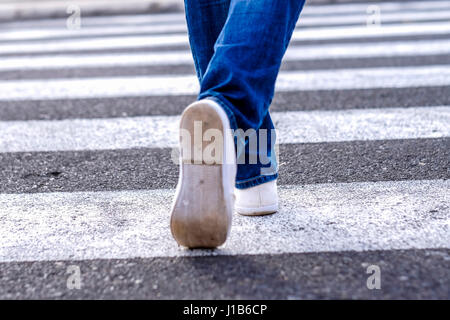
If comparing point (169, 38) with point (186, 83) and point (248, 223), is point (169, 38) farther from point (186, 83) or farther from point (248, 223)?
point (248, 223)

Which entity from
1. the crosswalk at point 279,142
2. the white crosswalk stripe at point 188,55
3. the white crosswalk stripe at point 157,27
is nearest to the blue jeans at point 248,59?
the crosswalk at point 279,142

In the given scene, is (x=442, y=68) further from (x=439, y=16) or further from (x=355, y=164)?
(x=439, y=16)

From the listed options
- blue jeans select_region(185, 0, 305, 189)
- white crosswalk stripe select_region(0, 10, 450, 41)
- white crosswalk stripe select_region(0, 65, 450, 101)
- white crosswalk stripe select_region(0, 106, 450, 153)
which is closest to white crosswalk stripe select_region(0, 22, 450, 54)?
white crosswalk stripe select_region(0, 10, 450, 41)

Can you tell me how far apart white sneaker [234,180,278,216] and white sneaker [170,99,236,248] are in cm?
30

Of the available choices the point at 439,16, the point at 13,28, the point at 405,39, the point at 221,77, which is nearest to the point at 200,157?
the point at 221,77

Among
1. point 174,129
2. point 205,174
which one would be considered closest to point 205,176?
point 205,174

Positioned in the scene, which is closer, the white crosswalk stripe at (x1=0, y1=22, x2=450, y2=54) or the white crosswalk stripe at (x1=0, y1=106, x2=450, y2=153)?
the white crosswalk stripe at (x1=0, y1=106, x2=450, y2=153)

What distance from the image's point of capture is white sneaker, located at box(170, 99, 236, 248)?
1.49m

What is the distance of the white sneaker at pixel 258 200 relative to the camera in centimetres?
184

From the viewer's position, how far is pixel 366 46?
16.6ft

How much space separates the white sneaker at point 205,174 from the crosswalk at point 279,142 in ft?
0.38

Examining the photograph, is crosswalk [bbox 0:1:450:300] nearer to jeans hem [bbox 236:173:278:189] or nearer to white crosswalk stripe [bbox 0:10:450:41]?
jeans hem [bbox 236:173:278:189]

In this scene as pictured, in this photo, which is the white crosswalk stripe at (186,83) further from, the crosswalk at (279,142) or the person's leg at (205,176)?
the person's leg at (205,176)

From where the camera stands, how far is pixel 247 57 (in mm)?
1503
